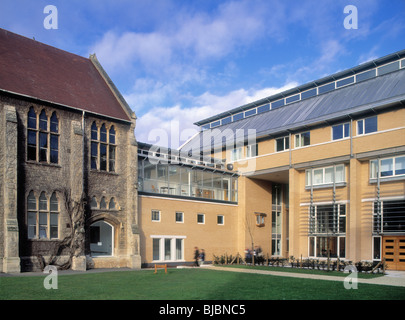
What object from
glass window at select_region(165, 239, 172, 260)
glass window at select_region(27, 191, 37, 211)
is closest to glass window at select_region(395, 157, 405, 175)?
glass window at select_region(165, 239, 172, 260)

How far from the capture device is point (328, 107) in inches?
1405

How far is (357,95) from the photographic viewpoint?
112 feet

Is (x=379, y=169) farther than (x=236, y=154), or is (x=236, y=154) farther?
(x=236, y=154)

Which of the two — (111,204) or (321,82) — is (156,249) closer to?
(111,204)

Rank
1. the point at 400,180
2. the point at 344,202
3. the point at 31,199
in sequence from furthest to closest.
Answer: the point at 344,202
the point at 400,180
the point at 31,199

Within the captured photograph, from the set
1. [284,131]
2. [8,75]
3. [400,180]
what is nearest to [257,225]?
[284,131]

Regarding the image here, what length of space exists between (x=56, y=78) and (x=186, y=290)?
60.6ft

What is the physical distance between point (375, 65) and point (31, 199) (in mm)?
29433

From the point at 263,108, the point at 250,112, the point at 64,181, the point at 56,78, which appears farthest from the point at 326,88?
the point at 64,181

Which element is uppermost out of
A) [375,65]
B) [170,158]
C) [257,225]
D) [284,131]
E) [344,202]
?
[375,65]

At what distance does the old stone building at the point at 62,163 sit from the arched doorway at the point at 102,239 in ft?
0.24
